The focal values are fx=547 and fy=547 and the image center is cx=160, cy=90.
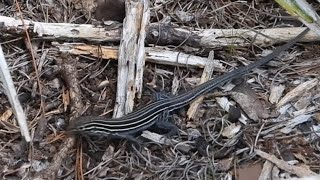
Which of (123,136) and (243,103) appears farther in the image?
(243,103)

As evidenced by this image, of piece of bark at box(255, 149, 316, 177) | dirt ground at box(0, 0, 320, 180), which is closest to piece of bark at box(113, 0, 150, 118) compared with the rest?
dirt ground at box(0, 0, 320, 180)

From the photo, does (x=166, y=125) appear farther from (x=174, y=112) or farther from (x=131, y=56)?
(x=131, y=56)

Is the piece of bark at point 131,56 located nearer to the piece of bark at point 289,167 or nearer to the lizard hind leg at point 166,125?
the lizard hind leg at point 166,125

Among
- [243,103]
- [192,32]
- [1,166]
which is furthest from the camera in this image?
[192,32]

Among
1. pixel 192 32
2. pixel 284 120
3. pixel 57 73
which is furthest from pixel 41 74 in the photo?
pixel 284 120

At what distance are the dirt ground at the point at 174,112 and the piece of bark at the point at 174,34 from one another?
0.04 metres

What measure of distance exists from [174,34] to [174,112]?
57 centimetres

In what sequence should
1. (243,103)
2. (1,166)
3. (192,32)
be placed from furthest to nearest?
(192,32) → (243,103) → (1,166)

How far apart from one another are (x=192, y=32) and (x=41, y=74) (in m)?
1.05

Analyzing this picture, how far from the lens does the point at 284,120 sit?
3355 mm

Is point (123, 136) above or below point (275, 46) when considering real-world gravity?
below

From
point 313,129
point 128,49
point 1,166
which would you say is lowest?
point 1,166

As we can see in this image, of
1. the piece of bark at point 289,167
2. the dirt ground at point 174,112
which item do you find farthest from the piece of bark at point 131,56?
the piece of bark at point 289,167

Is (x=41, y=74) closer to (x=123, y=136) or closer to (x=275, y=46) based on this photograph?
(x=123, y=136)
